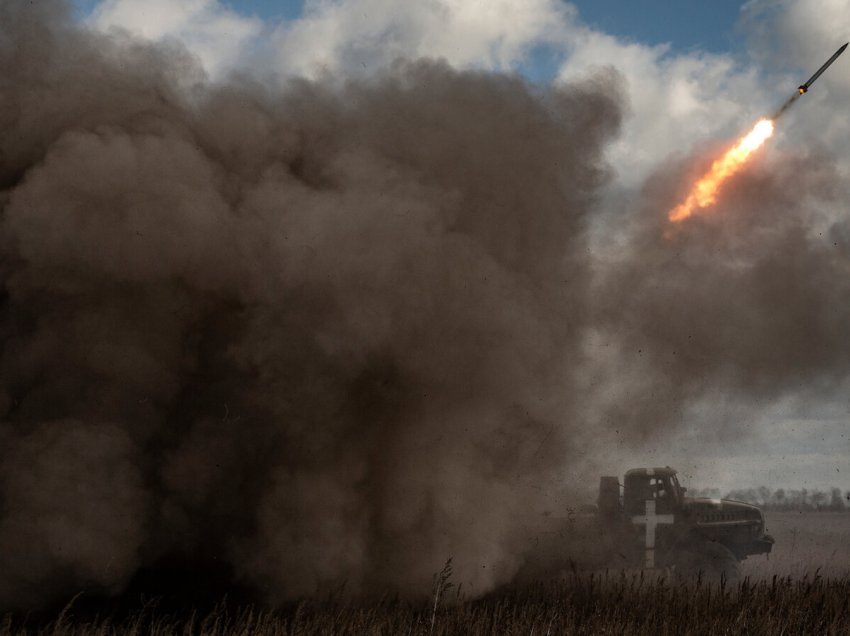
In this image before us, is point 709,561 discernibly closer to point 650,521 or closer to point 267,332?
point 650,521

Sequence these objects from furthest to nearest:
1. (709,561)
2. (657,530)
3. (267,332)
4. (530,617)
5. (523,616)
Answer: (657,530), (709,561), (267,332), (530,617), (523,616)

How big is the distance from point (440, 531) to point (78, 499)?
19.7 ft

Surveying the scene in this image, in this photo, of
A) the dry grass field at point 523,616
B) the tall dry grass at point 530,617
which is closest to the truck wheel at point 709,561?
the dry grass field at point 523,616

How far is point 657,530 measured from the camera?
2183 cm

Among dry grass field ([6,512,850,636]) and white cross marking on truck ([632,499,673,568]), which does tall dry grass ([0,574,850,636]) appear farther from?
white cross marking on truck ([632,499,673,568])

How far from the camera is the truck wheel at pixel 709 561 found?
21.2 m

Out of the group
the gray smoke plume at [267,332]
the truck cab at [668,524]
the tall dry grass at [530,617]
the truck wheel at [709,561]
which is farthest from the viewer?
the truck cab at [668,524]

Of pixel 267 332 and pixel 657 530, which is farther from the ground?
pixel 267 332

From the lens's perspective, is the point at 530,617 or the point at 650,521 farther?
the point at 650,521

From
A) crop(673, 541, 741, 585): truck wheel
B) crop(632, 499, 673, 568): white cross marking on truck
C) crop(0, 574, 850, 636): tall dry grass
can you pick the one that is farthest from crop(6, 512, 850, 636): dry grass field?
crop(632, 499, 673, 568): white cross marking on truck

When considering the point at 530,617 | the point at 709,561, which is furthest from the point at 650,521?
the point at 530,617

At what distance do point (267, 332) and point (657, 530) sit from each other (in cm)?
1096

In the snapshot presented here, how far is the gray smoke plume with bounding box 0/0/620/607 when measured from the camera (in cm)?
1429

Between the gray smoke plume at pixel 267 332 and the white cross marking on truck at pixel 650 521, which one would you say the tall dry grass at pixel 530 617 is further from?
the white cross marking on truck at pixel 650 521
